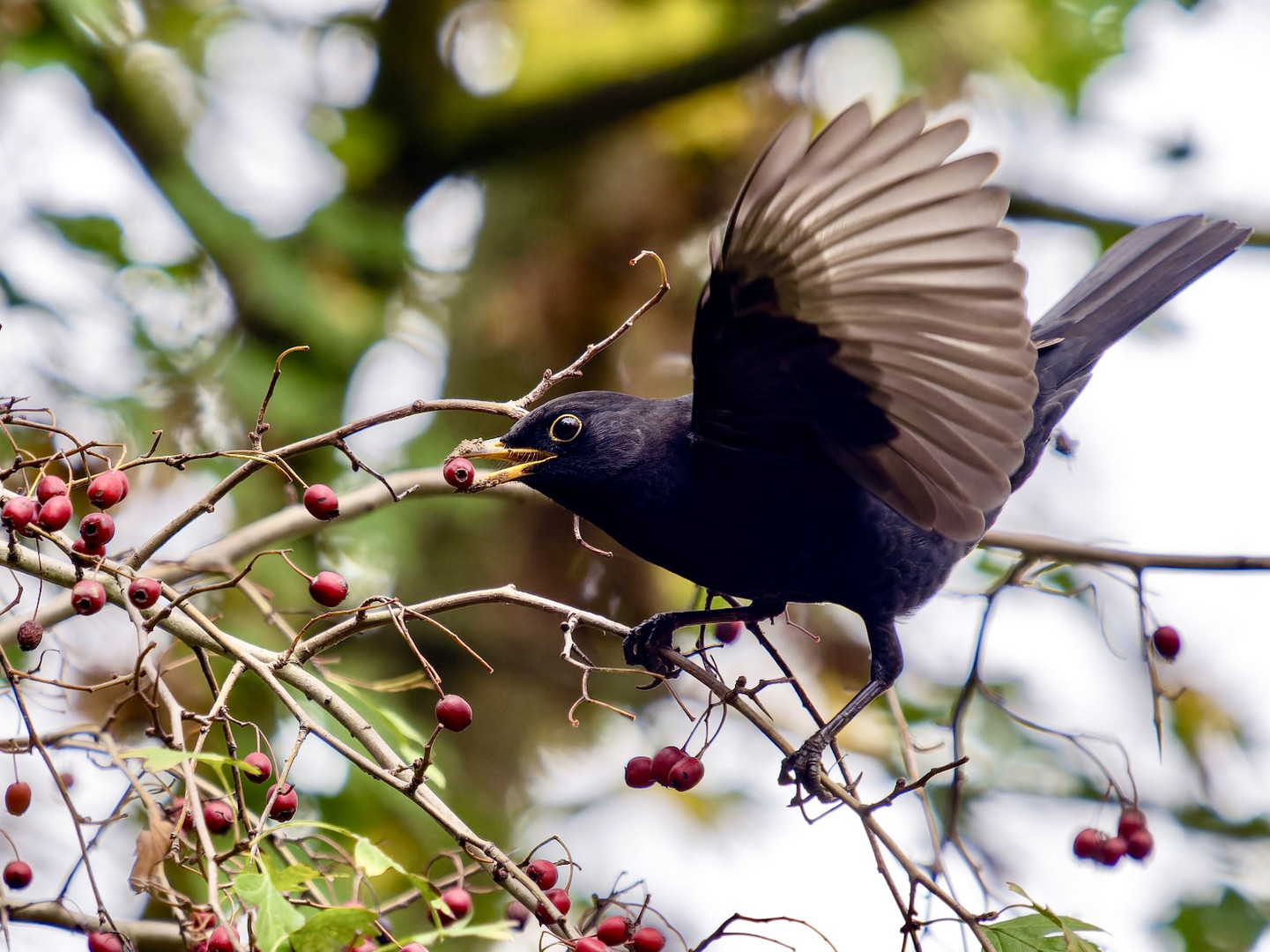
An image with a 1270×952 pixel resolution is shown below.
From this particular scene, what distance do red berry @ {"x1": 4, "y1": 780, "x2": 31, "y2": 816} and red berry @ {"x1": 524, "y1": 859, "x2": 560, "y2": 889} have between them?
971 mm

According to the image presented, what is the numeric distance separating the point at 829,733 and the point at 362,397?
305 cm

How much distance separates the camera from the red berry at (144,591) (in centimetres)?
180

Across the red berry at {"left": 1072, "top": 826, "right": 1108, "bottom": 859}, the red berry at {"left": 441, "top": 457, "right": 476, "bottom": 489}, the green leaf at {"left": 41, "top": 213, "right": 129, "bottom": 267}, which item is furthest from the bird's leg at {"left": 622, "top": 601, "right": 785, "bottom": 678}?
the green leaf at {"left": 41, "top": 213, "right": 129, "bottom": 267}

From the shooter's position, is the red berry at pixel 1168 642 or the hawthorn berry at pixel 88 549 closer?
the hawthorn berry at pixel 88 549

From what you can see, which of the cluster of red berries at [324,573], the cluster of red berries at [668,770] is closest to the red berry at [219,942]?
the cluster of red berries at [324,573]

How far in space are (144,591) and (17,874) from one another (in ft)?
3.43

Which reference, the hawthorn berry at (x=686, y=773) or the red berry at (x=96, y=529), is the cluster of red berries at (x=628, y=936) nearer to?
→ the hawthorn berry at (x=686, y=773)

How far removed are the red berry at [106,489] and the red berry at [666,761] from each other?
116 centimetres

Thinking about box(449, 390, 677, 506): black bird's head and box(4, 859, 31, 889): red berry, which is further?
box(449, 390, 677, 506): black bird's head

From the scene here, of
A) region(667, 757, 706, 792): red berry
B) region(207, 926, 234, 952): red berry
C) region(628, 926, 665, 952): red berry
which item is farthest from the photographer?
region(667, 757, 706, 792): red berry

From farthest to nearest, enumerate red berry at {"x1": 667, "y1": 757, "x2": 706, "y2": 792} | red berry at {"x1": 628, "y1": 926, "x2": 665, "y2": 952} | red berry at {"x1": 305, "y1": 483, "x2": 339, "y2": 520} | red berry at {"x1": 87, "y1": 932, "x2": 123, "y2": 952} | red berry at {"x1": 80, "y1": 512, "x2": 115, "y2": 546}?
1. red berry at {"x1": 667, "y1": 757, "x2": 706, "y2": 792}
2. red berry at {"x1": 628, "y1": 926, "x2": 665, "y2": 952}
3. red berry at {"x1": 87, "y1": 932, "x2": 123, "y2": 952}
4. red berry at {"x1": 305, "y1": 483, "x2": 339, "y2": 520}
5. red berry at {"x1": 80, "y1": 512, "x2": 115, "y2": 546}

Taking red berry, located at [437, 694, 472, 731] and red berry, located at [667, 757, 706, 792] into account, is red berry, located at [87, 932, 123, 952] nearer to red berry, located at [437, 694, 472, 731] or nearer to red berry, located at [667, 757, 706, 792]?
red berry, located at [437, 694, 472, 731]

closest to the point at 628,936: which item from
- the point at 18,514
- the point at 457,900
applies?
the point at 457,900

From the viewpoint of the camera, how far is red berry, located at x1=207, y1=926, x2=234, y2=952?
1.60 m
